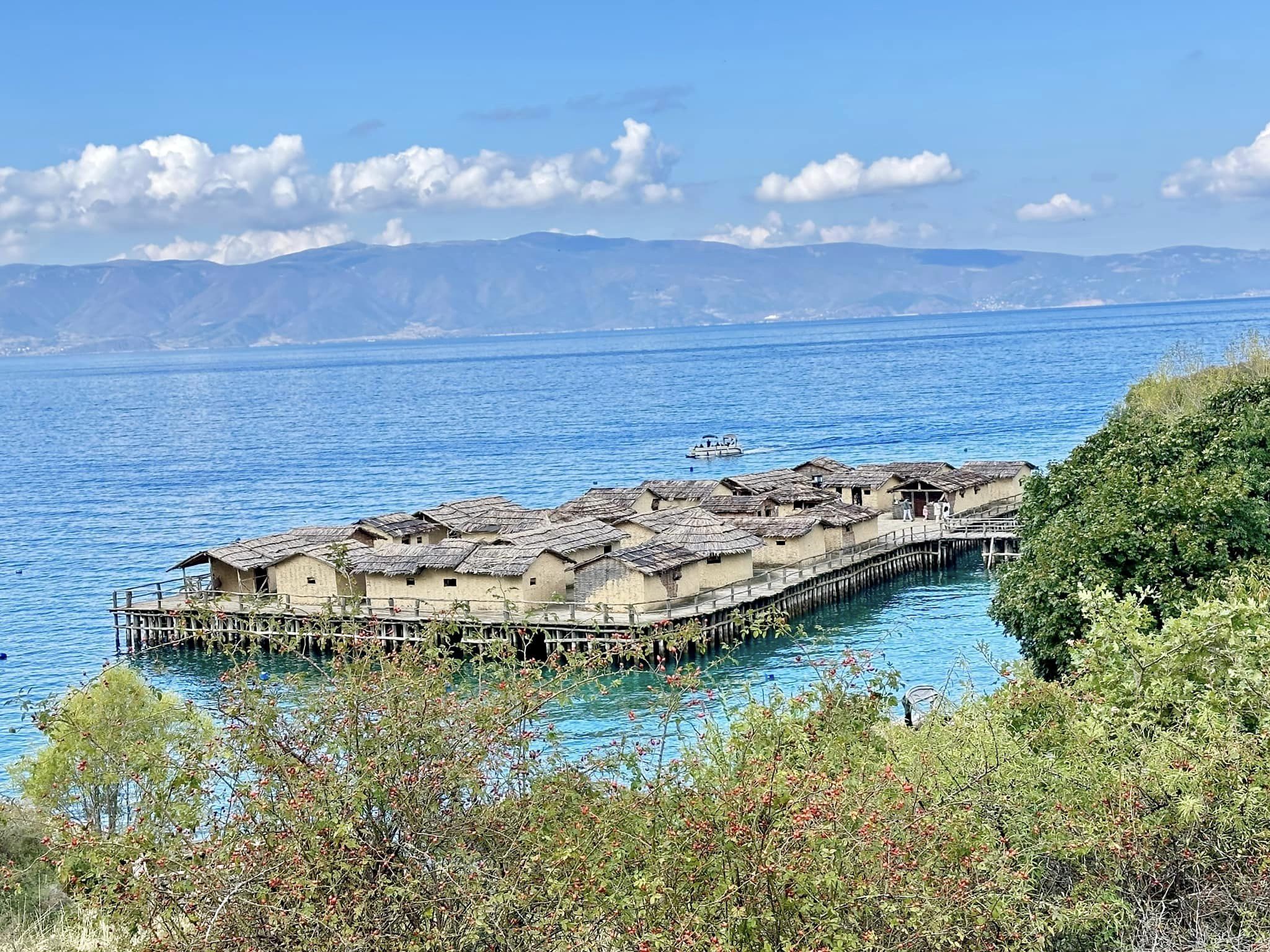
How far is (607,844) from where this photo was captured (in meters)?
9.18

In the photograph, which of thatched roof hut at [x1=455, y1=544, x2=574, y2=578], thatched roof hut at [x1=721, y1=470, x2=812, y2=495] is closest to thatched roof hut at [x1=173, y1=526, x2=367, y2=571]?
thatched roof hut at [x1=455, y1=544, x2=574, y2=578]

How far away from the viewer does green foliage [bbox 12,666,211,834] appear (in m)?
9.30

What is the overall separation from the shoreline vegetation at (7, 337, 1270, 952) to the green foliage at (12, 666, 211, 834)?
85 mm

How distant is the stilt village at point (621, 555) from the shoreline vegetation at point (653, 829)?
2370 centimetres

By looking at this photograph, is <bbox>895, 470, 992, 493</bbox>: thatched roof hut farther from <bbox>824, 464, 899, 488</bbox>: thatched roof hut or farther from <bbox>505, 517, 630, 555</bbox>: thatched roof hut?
<bbox>505, 517, 630, 555</bbox>: thatched roof hut

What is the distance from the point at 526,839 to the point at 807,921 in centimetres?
189

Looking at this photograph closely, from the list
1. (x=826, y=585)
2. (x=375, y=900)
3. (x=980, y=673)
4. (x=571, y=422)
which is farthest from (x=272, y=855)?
(x=571, y=422)

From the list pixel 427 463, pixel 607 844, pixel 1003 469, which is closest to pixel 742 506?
pixel 1003 469

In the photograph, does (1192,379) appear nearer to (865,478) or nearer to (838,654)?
(865,478)

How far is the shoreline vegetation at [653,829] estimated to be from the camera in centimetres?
836

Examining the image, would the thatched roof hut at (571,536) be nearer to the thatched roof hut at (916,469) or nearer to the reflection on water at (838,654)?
the reflection on water at (838,654)

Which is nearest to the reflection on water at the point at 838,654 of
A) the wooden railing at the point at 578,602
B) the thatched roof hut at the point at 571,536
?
the wooden railing at the point at 578,602

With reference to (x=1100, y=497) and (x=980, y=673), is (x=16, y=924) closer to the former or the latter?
(x=1100, y=497)

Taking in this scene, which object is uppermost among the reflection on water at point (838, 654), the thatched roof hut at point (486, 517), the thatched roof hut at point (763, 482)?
the thatched roof hut at point (763, 482)
